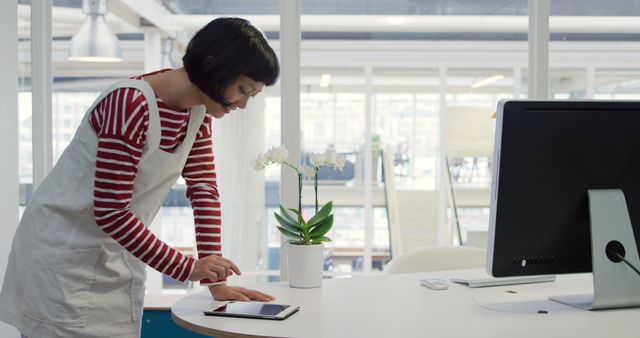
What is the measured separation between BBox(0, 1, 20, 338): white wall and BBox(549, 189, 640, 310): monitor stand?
2710 millimetres

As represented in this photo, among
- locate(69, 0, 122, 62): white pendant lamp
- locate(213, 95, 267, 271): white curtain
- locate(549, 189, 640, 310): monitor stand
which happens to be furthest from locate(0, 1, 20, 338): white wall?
locate(549, 189, 640, 310): monitor stand

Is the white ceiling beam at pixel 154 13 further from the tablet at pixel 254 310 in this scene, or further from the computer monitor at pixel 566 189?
the computer monitor at pixel 566 189

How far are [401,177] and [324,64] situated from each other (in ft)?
2.09

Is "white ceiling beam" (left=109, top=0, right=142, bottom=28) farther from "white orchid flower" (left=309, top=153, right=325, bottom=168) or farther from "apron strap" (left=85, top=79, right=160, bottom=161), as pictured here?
"apron strap" (left=85, top=79, right=160, bottom=161)

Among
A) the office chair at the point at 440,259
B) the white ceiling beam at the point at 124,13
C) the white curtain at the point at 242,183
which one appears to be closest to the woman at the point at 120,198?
the office chair at the point at 440,259

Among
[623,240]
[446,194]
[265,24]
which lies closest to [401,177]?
[446,194]

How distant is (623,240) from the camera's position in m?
1.87

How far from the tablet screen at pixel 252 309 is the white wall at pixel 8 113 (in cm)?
212

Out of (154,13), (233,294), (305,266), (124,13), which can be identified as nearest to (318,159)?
(305,266)

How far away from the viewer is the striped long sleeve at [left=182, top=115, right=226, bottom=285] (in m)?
1.92

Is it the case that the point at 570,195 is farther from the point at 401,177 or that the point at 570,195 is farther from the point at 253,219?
the point at 253,219

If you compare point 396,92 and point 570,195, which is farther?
point 396,92

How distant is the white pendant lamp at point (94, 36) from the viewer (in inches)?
138

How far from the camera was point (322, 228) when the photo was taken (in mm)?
2174
